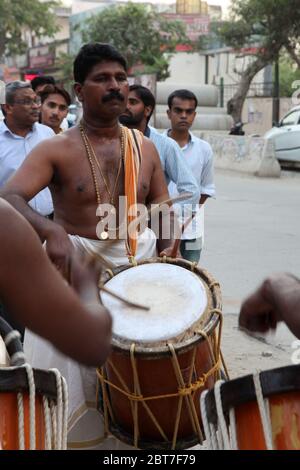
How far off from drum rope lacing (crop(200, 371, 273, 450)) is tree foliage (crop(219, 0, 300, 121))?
77.9 ft

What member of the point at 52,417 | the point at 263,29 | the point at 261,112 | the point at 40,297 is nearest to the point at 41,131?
the point at 52,417

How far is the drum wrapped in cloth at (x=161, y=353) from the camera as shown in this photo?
3.02m

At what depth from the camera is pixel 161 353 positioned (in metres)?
3.00

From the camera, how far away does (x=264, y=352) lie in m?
5.56

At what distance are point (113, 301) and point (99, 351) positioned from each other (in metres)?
1.23

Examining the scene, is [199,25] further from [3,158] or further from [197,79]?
[3,158]

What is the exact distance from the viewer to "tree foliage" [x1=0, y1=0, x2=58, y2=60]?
4141 centimetres

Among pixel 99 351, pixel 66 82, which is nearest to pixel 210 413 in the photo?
pixel 99 351

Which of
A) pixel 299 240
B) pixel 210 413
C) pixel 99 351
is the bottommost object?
pixel 299 240

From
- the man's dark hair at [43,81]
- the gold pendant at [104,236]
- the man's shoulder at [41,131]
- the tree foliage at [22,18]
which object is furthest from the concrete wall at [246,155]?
the tree foliage at [22,18]

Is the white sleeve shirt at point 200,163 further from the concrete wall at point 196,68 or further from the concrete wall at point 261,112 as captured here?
the concrete wall at point 196,68

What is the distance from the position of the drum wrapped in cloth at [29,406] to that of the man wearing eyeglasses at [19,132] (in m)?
3.09

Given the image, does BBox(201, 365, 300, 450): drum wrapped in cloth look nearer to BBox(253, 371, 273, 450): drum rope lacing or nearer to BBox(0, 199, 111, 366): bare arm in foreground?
BBox(253, 371, 273, 450): drum rope lacing

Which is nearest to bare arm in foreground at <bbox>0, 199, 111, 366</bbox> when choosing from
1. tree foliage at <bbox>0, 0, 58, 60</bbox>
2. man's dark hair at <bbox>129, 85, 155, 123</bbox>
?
man's dark hair at <bbox>129, 85, 155, 123</bbox>
